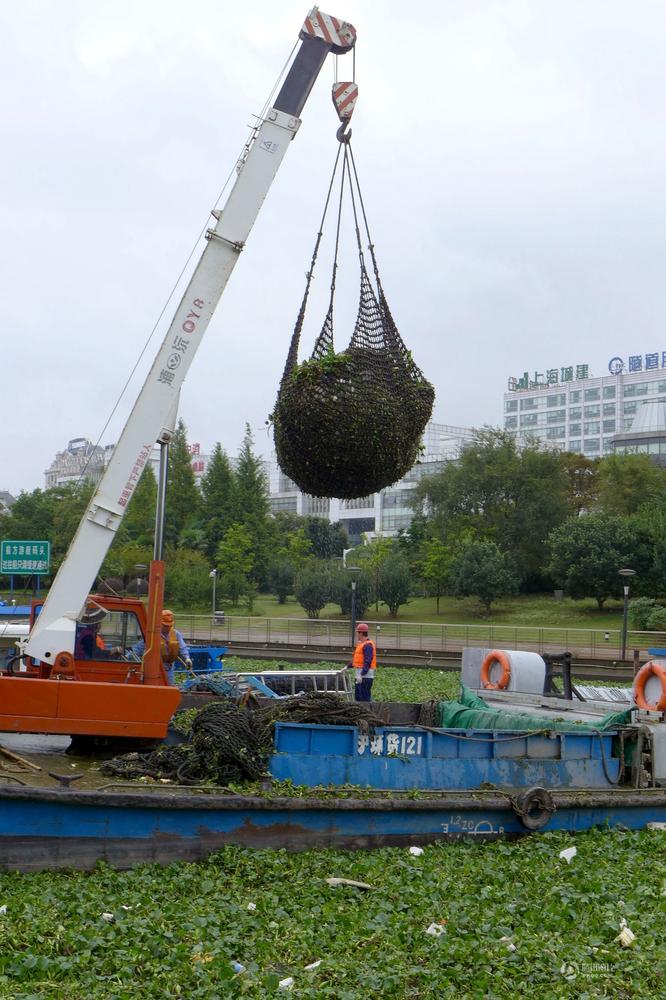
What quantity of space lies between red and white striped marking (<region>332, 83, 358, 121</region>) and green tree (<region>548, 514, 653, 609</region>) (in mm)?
42952

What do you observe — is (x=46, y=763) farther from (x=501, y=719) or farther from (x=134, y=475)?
(x=501, y=719)

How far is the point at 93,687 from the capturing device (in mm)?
9688

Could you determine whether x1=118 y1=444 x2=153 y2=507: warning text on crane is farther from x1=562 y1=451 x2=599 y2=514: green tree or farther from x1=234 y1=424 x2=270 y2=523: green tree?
x1=562 y1=451 x2=599 y2=514: green tree

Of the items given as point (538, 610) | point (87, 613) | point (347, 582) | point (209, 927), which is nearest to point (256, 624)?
point (347, 582)

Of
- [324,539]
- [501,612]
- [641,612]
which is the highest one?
[324,539]

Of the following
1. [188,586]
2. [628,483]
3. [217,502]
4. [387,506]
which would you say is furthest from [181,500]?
[628,483]

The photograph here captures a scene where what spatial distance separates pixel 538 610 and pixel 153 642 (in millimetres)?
46450

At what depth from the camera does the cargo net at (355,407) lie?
980cm

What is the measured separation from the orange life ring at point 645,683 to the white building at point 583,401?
113 meters

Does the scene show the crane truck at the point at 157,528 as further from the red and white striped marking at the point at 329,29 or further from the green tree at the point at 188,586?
the green tree at the point at 188,586

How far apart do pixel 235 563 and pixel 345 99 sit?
48.8 meters

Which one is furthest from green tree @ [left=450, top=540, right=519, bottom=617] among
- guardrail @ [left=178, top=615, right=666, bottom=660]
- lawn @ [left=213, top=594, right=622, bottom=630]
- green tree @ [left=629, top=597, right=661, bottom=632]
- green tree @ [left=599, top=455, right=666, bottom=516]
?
green tree @ [left=599, top=455, right=666, bottom=516]

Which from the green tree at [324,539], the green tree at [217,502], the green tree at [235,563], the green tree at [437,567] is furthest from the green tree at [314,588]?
the green tree at [324,539]

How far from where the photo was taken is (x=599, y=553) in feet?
172
